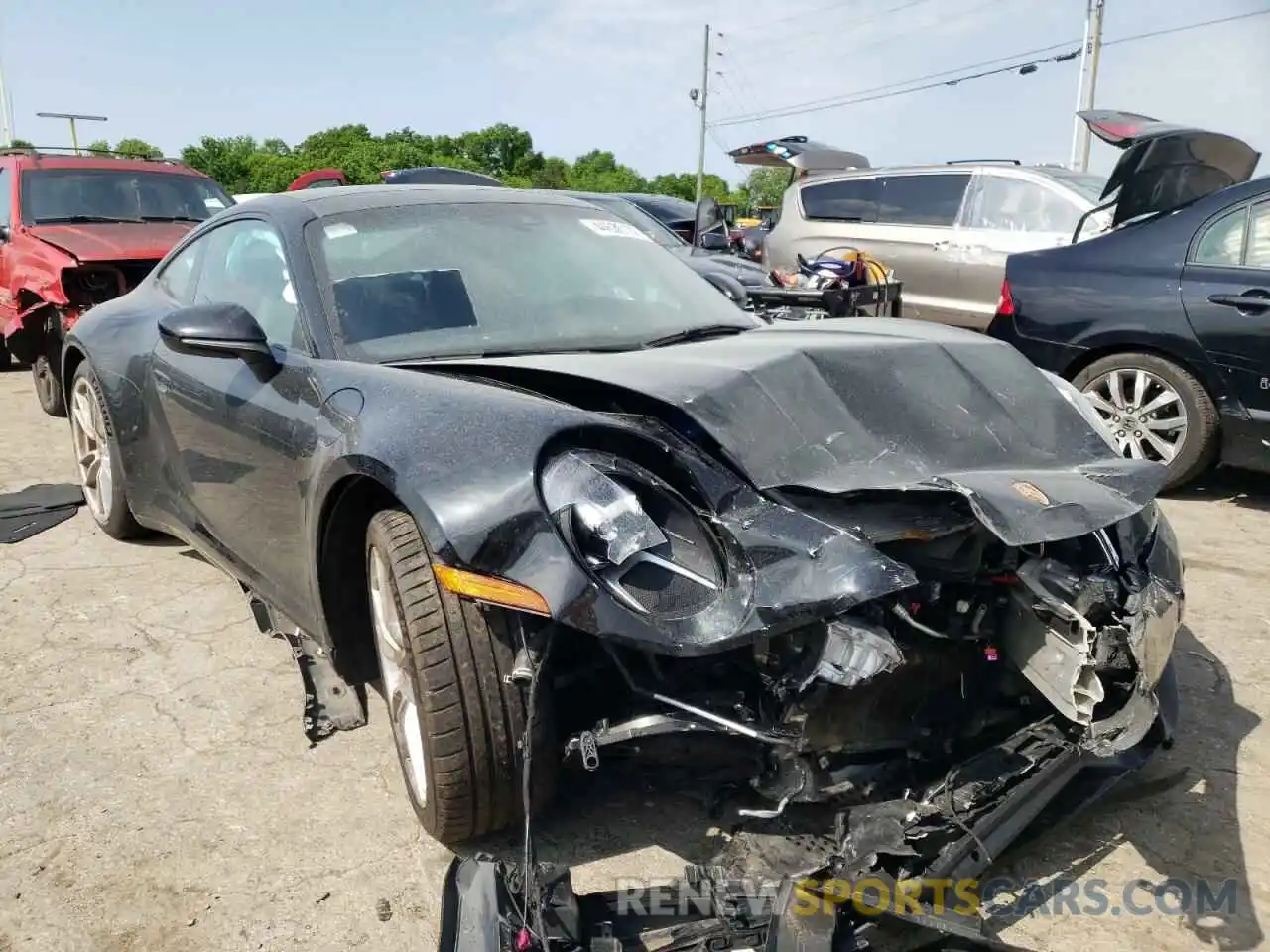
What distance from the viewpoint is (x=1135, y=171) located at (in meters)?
5.09

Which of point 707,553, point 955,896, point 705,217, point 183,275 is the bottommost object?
point 955,896

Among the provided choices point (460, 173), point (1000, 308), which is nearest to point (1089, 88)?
point (460, 173)

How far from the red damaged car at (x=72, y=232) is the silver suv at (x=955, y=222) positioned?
526 centimetres

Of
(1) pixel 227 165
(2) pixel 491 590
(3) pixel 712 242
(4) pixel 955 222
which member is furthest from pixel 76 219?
(1) pixel 227 165

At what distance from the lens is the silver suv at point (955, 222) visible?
748 cm

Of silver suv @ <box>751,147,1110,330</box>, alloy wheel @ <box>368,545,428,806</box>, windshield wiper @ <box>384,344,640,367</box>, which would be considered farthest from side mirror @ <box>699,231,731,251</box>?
alloy wheel @ <box>368,545,428,806</box>

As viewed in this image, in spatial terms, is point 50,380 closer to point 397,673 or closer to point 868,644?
point 397,673

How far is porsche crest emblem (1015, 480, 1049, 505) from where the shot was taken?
2115 mm

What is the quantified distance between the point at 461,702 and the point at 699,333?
152cm

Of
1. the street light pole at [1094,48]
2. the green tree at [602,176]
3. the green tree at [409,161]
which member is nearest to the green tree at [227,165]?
the green tree at [409,161]

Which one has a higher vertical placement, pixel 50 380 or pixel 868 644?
pixel 868 644

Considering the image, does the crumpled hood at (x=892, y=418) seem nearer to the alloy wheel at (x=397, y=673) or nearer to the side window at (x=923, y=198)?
the alloy wheel at (x=397, y=673)

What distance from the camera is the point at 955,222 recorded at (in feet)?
26.0

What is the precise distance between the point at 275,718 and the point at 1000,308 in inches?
173
